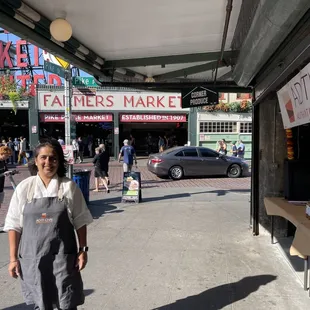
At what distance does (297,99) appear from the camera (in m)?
3.53

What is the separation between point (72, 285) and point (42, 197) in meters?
0.71

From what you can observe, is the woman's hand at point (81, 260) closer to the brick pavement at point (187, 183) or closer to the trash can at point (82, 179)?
the trash can at point (82, 179)

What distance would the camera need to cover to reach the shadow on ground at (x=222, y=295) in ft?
11.9

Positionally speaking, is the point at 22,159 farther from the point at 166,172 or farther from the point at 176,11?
the point at 176,11

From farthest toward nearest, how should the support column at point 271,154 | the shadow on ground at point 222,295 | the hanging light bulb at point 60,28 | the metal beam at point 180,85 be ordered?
the metal beam at point 180,85 → the support column at point 271,154 → the hanging light bulb at point 60,28 → the shadow on ground at point 222,295

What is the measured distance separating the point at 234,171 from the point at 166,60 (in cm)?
1021

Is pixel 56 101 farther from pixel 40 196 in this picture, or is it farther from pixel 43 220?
pixel 43 220

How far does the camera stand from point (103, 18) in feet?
14.1

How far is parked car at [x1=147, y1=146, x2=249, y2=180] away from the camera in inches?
585

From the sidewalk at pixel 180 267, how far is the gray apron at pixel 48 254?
45.7 inches

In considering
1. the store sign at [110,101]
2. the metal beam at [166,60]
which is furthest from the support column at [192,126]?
the metal beam at [166,60]

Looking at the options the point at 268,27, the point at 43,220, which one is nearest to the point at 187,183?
the point at 268,27

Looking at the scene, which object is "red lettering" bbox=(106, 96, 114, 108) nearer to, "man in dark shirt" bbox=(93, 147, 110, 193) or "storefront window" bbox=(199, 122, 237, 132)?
→ "storefront window" bbox=(199, 122, 237, 132)

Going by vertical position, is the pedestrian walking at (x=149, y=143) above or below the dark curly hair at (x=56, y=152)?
above
